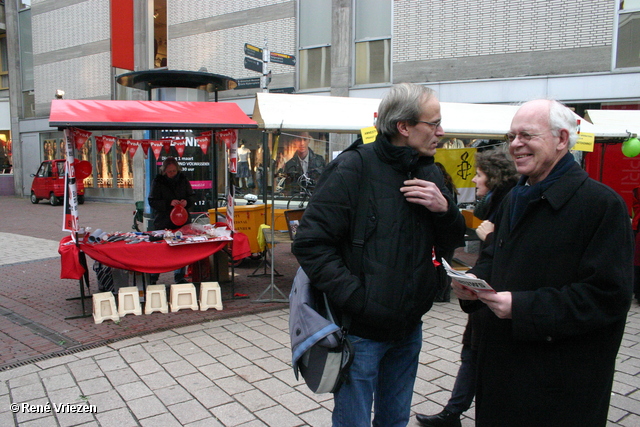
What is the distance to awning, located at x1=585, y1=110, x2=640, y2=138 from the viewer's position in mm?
7590

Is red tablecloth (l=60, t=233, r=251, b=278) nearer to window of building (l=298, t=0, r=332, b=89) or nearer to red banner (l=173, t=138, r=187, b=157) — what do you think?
red banner (l=173, t=138, r=187, b=157)

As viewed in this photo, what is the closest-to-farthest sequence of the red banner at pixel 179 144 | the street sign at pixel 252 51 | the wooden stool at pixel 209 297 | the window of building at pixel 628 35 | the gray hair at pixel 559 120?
Result: the gray hair at pixel 559 120 < the wooden stool at pixel 209 297 < the red banner at pixel 179 144 < the street sign at pixel 252 51 < the window of building at pixel 628 35

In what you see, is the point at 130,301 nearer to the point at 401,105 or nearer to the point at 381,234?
the point at 381,234

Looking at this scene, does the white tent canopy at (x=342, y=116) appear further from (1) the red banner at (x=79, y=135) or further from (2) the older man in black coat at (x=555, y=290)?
(2) the older man in black coat at (x=555, y=290)

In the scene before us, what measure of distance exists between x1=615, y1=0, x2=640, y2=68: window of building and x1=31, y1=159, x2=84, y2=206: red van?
1816 centimetres

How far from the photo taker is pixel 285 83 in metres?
15.6

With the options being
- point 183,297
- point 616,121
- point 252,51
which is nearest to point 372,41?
point 252,51

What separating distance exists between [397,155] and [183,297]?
14.9 ft

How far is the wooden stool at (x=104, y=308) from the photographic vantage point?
538cm

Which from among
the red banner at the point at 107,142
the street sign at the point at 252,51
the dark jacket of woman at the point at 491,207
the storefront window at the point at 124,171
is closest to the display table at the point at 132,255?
the red banner at the point at 107,142

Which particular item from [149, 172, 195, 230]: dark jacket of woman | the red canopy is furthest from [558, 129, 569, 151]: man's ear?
[149, 172, 195, 230]: dark jacket of woman

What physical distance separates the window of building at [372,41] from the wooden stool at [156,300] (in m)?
10.3

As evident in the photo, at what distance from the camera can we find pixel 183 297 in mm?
5895

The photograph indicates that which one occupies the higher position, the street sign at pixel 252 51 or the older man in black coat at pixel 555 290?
the street sign at pixel 252 51
